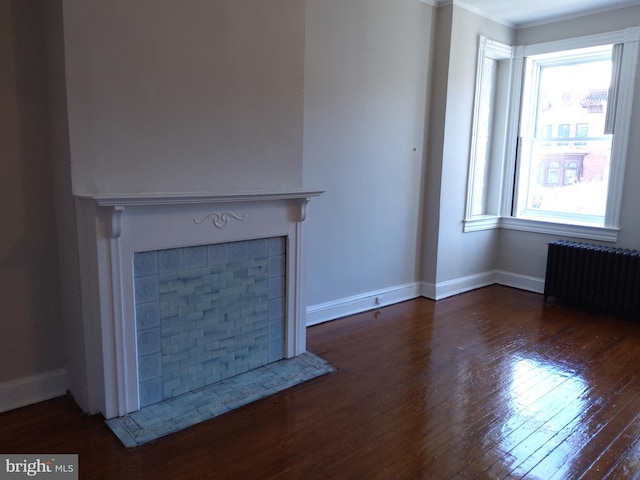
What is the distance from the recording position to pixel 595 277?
4434 millimetres

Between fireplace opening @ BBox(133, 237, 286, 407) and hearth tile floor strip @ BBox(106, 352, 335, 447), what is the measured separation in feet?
0.21

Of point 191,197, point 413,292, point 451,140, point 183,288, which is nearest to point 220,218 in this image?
point 191,197

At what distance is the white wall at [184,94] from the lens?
2.27 metres

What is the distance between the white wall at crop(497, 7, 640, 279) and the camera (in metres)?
4.34

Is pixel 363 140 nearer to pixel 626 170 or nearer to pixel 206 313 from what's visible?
pixel 206 313

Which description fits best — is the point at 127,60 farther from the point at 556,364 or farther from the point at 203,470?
the point at 556,364

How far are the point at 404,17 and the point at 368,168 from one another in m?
1.35

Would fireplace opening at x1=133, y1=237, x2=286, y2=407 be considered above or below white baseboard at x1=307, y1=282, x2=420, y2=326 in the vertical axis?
above

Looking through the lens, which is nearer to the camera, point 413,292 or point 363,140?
point 363,140

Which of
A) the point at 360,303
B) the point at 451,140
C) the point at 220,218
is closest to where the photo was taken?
the point at 220,218

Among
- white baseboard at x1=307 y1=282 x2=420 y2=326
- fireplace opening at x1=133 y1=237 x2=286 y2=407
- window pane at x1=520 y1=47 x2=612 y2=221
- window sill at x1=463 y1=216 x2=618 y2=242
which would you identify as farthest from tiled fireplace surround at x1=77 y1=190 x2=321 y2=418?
window pane at x1=520 y1=47 x2=612 y2=221

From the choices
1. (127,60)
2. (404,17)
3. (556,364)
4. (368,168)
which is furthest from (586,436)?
(404,17)

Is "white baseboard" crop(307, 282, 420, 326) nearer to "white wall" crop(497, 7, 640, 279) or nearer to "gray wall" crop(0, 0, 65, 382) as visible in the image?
"white wall" crop(497, 7, 640, 279)

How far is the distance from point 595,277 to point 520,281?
2.93 feet
